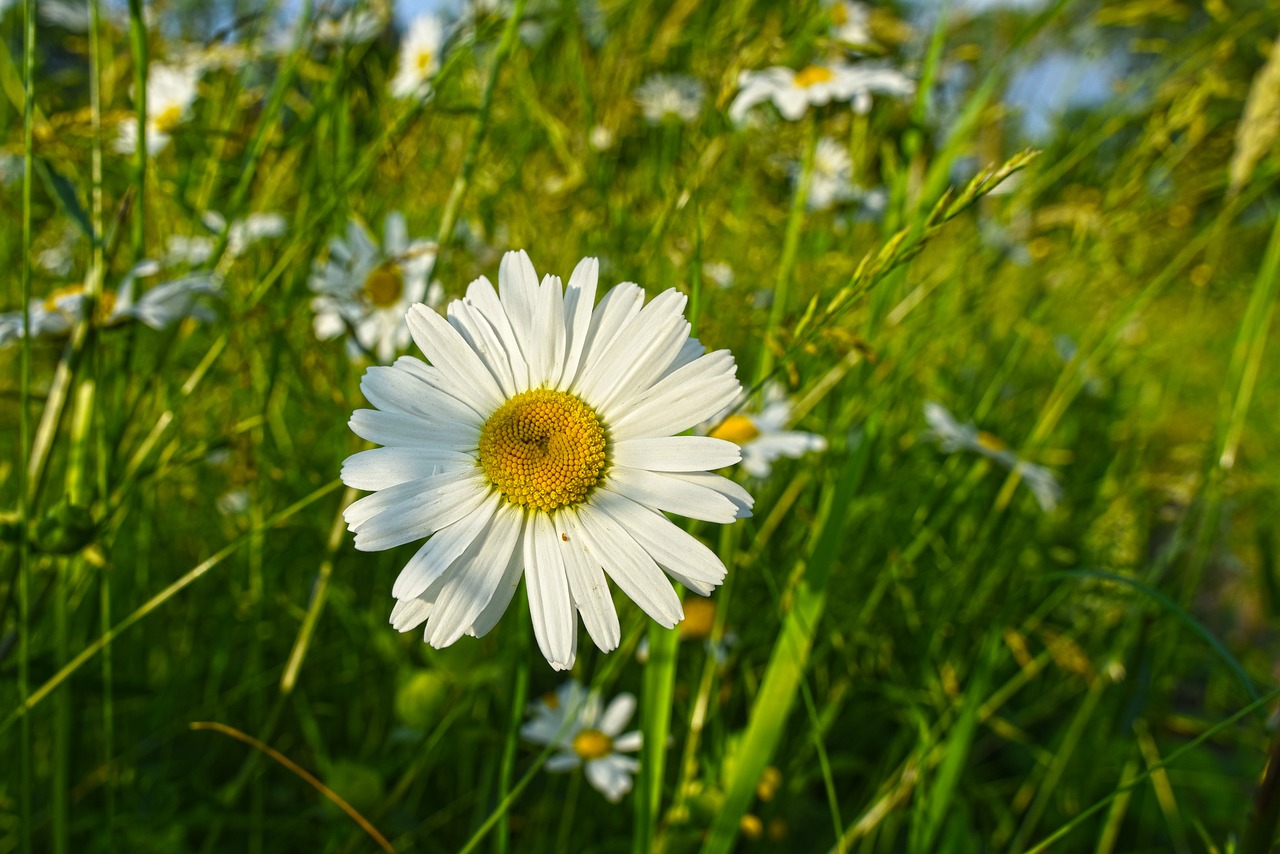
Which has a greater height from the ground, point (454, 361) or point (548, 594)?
point (454, 361)

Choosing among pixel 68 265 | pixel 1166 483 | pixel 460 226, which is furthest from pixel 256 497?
pixel 1166 483

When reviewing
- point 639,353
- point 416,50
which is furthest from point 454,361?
point 416,50

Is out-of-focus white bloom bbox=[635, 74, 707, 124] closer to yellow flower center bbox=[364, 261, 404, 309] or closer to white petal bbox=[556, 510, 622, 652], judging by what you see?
yellow flower center bbox=[364, 261, 404, 309]

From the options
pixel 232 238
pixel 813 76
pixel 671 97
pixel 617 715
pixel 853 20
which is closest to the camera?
pixel 617 715

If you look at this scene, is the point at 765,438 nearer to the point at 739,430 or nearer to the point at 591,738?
the point at 739,430

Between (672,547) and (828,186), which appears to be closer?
(672,547)

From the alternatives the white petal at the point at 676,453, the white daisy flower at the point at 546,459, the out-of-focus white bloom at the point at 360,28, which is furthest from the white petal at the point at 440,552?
the out-of-focus white bloom at the point at 360,28

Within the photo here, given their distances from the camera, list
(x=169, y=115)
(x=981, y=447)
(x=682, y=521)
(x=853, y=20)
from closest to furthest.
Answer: (x=682, y=521)
(x=981, y=447)
(x=169, y=115)
(x=853, y=20)
